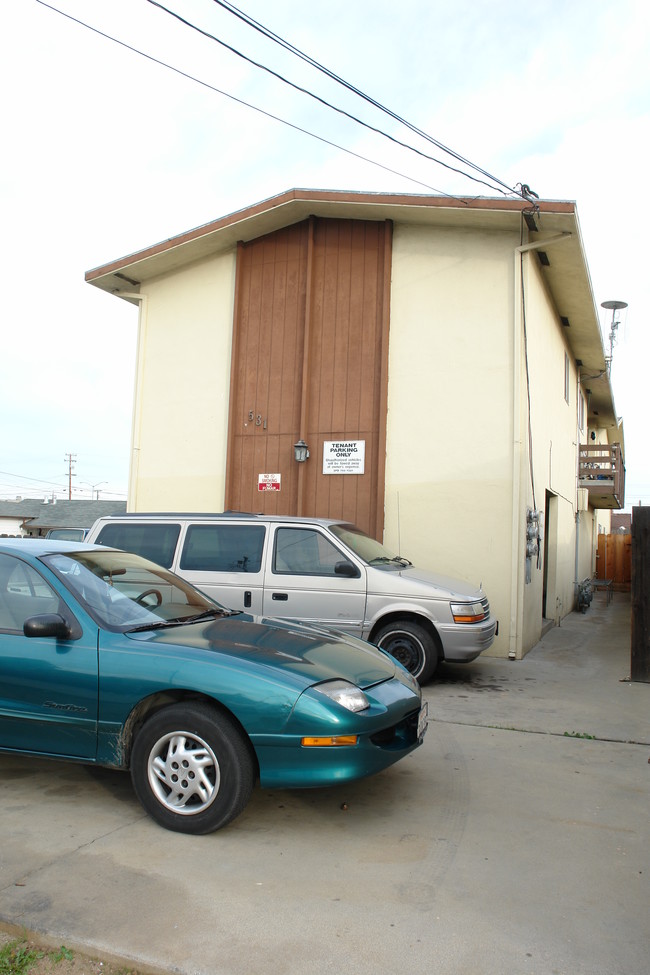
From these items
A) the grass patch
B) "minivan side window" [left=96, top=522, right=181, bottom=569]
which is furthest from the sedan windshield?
"minivan side window" [left=96, top=522, right=181, bottom=569]

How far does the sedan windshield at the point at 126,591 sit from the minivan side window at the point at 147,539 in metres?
3.30

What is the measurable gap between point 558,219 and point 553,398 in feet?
13.9

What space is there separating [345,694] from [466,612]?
4250 mm

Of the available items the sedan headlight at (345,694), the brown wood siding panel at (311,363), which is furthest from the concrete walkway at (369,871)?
the brown wood siding panel at (311,363)

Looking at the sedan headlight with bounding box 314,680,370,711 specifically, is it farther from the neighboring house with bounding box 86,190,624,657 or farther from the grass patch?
the neighboring house with bounding box 86,190,624,657

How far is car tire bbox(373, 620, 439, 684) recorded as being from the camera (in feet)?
26.6

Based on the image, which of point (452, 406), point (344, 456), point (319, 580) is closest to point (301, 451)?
point (344, 456)

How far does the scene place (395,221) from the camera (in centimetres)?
1177

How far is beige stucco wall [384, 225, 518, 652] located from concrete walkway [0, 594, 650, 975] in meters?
5.21

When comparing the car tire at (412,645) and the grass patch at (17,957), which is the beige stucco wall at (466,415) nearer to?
the car tire at (412,645)

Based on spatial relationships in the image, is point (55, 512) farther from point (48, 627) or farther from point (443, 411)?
point (48, 627)

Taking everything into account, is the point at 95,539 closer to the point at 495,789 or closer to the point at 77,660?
the point at 77,660

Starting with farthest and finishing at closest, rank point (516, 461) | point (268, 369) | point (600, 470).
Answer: point (600, 470) < point (268, 369) < point (516, 461)

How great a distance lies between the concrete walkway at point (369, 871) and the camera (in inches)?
115
